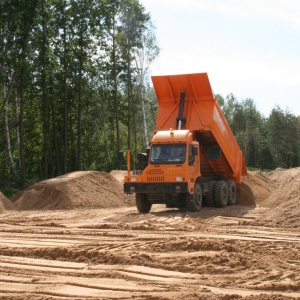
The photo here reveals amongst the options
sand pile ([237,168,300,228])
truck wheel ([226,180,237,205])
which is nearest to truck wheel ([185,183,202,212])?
sand pile ([237,168,300,228])

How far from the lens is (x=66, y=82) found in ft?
131

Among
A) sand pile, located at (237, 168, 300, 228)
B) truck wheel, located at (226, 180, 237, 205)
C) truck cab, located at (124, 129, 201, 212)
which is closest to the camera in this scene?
sand pile, located at (237, 168, 300, 228)

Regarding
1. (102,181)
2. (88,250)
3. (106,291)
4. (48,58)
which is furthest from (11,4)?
(106,291)

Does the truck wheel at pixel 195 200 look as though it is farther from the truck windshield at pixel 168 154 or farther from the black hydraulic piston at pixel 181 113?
the black hydraulic piston at pixel 181 113

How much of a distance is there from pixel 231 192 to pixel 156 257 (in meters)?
13.0

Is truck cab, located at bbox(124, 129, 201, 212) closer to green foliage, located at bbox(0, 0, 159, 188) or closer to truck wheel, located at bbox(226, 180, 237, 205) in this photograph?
truck wheel, located at bbox(226, 180, 237, 205)

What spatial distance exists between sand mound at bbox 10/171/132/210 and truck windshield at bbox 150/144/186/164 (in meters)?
5.50

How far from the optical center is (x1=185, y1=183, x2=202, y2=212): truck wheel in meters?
18.8

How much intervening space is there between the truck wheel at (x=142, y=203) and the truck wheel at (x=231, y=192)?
12.5ft

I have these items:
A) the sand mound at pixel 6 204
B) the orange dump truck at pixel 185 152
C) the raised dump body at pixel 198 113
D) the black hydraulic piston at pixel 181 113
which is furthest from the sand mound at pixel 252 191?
the sand mound at pixel 6 204

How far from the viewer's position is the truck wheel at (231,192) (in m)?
22.0

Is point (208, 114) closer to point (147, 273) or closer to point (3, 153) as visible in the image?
point (147, 273)

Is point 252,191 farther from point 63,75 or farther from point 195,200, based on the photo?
point 63,75

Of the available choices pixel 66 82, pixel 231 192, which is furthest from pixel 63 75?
pixel 231 192
